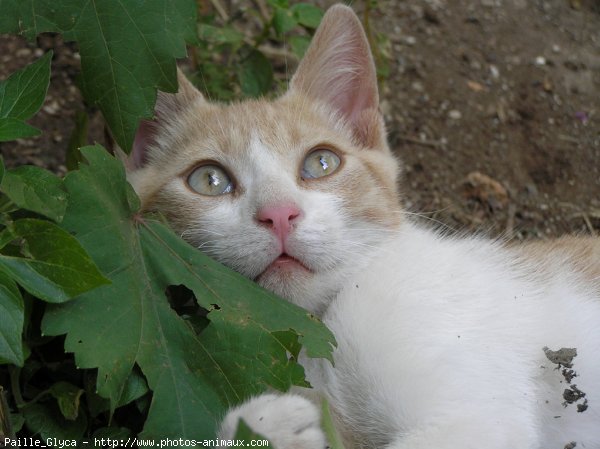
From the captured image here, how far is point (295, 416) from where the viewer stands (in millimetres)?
1784

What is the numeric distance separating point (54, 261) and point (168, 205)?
65cm

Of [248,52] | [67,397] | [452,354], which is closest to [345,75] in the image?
[248,52]

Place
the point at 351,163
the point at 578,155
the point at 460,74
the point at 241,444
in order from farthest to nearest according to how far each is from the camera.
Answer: the point at 460,74
the point at 578,155
the point at 351,163
the point at 241,444

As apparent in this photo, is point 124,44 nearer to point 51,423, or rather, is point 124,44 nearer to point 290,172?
point 290,172

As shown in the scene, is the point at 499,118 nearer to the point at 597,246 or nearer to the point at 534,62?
the point at 534,62

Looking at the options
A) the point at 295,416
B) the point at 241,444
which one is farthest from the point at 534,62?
the point at 241,444

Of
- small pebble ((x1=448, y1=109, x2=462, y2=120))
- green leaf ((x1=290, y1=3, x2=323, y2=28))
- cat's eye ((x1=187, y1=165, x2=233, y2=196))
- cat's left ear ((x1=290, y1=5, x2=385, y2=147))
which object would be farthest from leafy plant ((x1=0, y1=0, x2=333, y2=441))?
small pebble ((x1=448, y1=109, x2=462, y2=120))

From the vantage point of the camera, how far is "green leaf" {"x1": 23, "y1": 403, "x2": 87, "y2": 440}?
1.83 meters

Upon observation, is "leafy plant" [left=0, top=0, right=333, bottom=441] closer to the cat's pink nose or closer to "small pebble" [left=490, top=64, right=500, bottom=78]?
the cat's pink nose

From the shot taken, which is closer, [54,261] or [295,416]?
[54,261]

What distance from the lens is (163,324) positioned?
190cm

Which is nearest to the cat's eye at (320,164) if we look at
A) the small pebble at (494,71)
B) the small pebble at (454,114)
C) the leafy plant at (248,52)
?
the leafy plant at (248,52)

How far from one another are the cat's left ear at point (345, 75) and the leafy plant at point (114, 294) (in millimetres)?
657

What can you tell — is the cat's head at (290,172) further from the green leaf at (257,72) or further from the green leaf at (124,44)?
the green leaf at (257,72)
